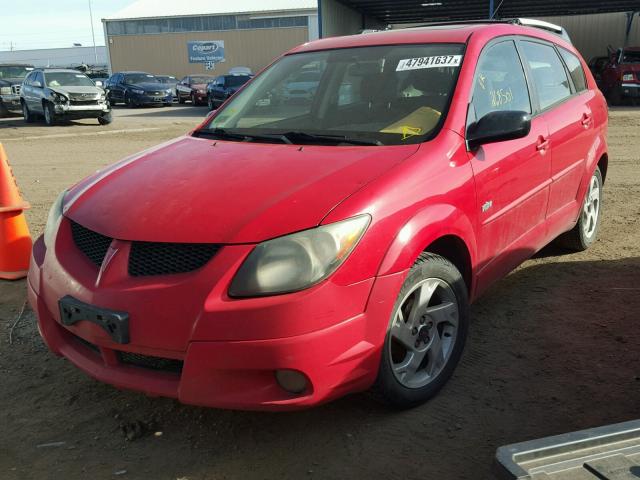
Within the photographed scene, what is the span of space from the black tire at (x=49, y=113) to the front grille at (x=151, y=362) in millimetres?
16448

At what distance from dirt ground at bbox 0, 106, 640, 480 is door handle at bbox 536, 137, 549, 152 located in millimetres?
989

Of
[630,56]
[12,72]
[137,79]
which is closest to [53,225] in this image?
[630,56]

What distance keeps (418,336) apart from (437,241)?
45 cm

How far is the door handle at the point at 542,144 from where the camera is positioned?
3.67 metres

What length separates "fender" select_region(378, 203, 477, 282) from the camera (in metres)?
2.52

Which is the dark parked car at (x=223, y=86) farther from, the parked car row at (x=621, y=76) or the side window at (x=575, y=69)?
the side window at (x=575, y=69)

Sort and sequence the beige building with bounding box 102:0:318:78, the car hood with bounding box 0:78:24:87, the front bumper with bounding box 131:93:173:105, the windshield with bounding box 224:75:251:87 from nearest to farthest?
1. the car hood with bounding box 0:78:24:87
2. the windshield with bounding box 224:75:251:87
3. the front bumper with bounding box 131:93:173:105
4. the beige building with bounding box 102:0:318:78

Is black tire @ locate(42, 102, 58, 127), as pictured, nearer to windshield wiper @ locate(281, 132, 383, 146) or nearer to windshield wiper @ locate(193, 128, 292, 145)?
windshield wiper @ locate(193, 128, 292, 145)

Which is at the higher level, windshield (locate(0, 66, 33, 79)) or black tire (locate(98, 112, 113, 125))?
windshield (locate(0, 66, 33, 79))

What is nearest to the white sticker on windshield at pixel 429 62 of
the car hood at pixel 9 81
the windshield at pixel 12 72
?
the car hood at pixel 9 81

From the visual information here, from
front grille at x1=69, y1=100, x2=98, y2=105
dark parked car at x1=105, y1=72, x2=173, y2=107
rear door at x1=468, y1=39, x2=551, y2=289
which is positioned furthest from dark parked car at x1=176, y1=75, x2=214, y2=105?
rear door at x1=468, y1=39, x2=551, y2=289

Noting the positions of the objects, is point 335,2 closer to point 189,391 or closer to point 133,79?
point 133,79

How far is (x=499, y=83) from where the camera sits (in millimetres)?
3613

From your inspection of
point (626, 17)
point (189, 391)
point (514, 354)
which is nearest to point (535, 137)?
point (514, 354)
